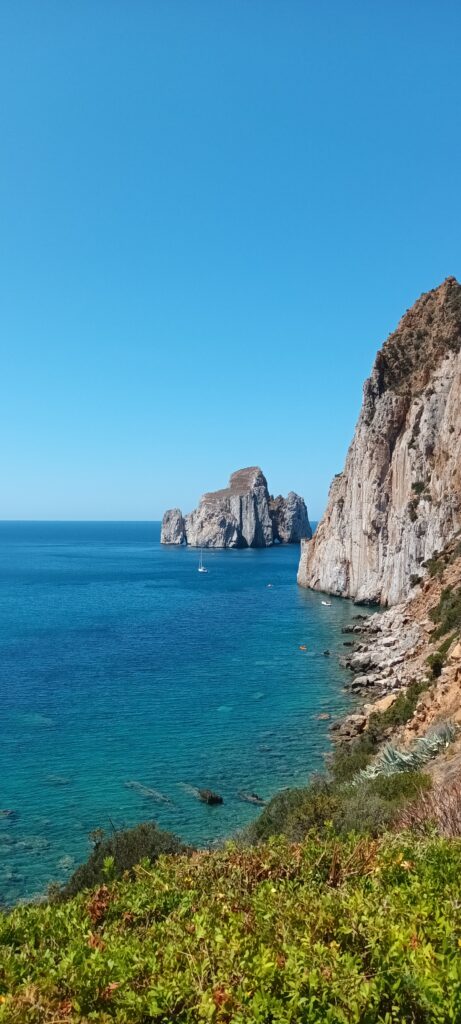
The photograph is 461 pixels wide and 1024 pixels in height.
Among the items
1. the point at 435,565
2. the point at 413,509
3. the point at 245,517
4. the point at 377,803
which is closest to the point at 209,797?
the point at 377,803

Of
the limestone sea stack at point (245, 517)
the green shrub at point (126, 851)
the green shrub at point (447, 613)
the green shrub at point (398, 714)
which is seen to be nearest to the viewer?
the green shrub at point (126, 851)

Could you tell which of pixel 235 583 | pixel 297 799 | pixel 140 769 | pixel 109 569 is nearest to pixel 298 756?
pixel 140 769

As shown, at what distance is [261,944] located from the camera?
5.48 metres

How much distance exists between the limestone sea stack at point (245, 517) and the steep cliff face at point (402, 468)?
80.4 meters

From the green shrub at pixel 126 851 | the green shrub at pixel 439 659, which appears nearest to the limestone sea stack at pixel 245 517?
the green shrub at pixel 439 659

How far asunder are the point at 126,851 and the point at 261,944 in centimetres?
1021

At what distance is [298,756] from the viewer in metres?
28.1

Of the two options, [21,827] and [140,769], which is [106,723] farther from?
[21,827]

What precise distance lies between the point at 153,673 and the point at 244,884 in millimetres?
35709

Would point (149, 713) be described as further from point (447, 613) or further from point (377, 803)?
point (377, 803)

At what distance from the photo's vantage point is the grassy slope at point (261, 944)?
467 cm

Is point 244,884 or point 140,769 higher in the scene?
point 244,884

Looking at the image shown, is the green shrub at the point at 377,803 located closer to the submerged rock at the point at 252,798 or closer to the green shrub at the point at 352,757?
the green shrub at the point at 352,757

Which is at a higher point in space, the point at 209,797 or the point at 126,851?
the point at 126,851
